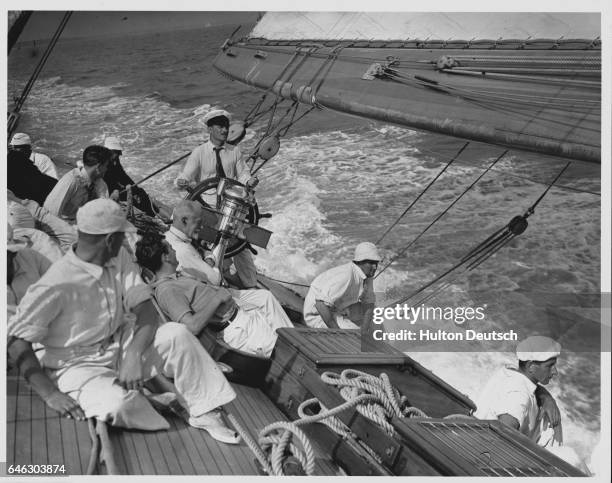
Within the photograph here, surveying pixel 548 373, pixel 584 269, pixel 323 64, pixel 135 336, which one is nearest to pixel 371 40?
pixel 323 64

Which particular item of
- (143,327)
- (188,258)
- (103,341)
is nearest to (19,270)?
(103,341)

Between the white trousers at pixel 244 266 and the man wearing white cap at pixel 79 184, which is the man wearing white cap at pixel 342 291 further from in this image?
the man wearing white cap at pixel 79 184

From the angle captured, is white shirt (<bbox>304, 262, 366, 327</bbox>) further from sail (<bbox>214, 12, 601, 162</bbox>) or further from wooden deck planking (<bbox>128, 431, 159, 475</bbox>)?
wooden deck planking (<bbox>128, 431, 159, 475</bbox>)

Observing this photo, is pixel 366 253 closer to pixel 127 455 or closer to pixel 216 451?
pixel 216 451

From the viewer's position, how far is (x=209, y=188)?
4.41m

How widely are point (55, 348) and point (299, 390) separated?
1.13m

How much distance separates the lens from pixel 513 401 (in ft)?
10.3

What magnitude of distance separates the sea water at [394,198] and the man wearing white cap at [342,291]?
4.11 ft

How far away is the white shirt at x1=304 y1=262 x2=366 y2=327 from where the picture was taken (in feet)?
14.0

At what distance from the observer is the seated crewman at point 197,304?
3268 millimetres

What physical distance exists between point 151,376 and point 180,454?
0.30m

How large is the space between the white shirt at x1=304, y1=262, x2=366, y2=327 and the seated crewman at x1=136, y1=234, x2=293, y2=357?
28.4 inches

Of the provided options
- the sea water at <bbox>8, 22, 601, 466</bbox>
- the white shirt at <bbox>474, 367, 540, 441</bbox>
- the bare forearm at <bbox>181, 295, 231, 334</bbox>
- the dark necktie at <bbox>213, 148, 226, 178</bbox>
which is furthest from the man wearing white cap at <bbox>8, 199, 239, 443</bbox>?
the sea water at <bbox>8, 22, 601, 466</bbox>

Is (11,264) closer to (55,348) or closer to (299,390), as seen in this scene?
(55,348)
